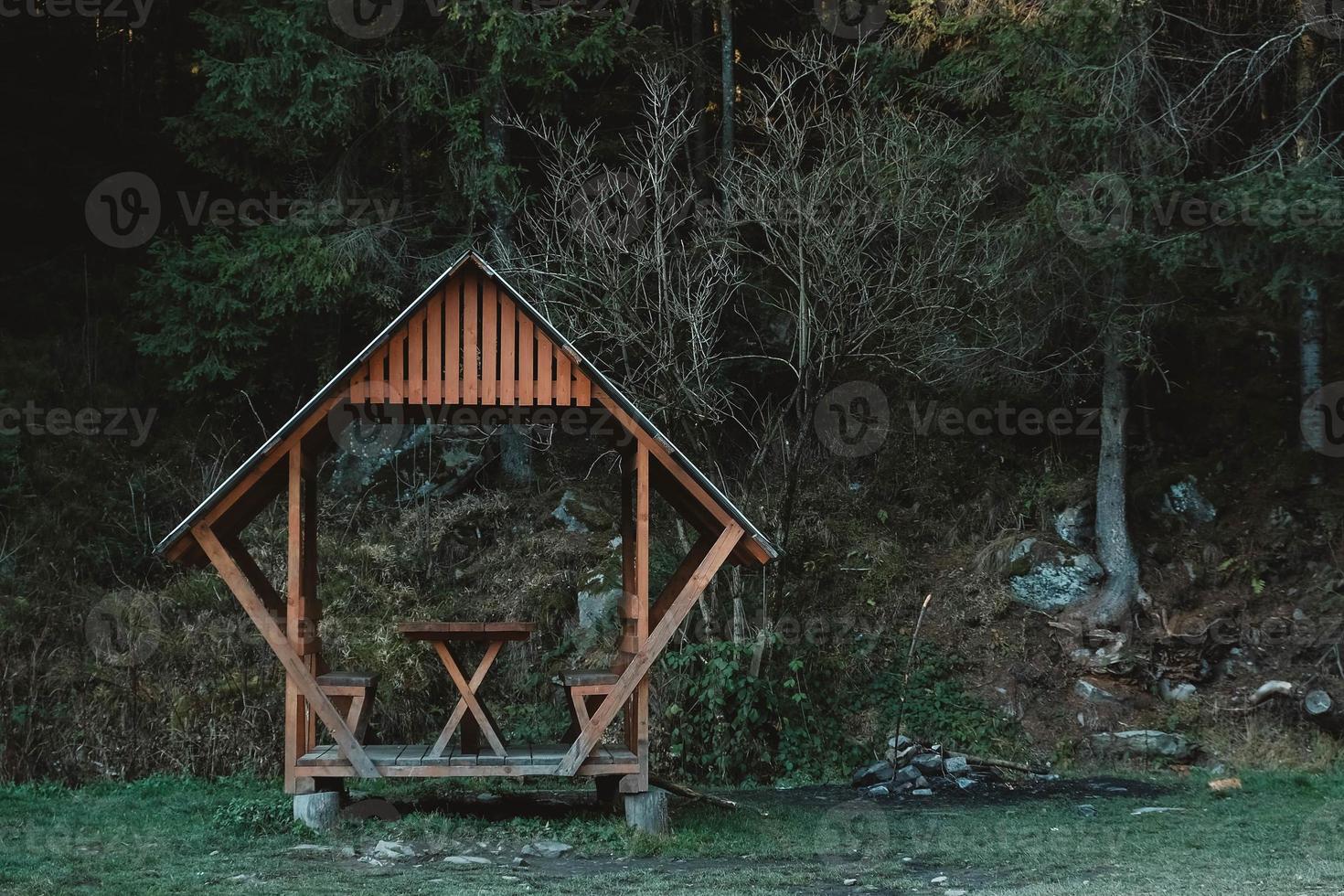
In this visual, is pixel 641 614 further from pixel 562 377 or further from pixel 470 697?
pixel 562 377

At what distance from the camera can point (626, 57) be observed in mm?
14812

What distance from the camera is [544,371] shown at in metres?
8.61

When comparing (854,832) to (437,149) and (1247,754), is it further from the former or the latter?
(437,149)

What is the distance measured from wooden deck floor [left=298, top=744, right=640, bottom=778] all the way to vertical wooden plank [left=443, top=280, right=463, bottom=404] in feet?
7.93

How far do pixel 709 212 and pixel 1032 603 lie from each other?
5.33m

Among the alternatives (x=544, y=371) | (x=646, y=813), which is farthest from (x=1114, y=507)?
(x=544, y=371)

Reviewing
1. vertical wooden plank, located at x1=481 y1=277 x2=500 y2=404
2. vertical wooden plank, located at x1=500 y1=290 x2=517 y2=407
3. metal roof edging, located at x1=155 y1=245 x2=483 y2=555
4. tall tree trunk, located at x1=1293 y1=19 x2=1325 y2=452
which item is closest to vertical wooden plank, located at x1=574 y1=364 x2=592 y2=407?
vertical wooden plank, located at x1=500 y1=290 x2=517 y2=407

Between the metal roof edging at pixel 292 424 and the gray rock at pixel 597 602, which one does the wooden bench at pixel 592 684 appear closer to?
the metal roof edging at pixel 292 424

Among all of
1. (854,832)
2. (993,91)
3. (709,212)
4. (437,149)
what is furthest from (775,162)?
(854,832)

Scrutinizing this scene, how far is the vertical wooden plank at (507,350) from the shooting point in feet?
28.1

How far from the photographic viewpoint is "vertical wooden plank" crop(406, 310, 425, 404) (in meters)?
8.52

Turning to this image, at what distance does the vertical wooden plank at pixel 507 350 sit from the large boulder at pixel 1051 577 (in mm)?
7212

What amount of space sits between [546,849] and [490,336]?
3.38 metres

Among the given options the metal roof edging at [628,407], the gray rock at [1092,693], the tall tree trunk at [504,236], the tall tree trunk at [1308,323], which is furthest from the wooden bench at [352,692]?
the tall tree trunk at [1308,323]
